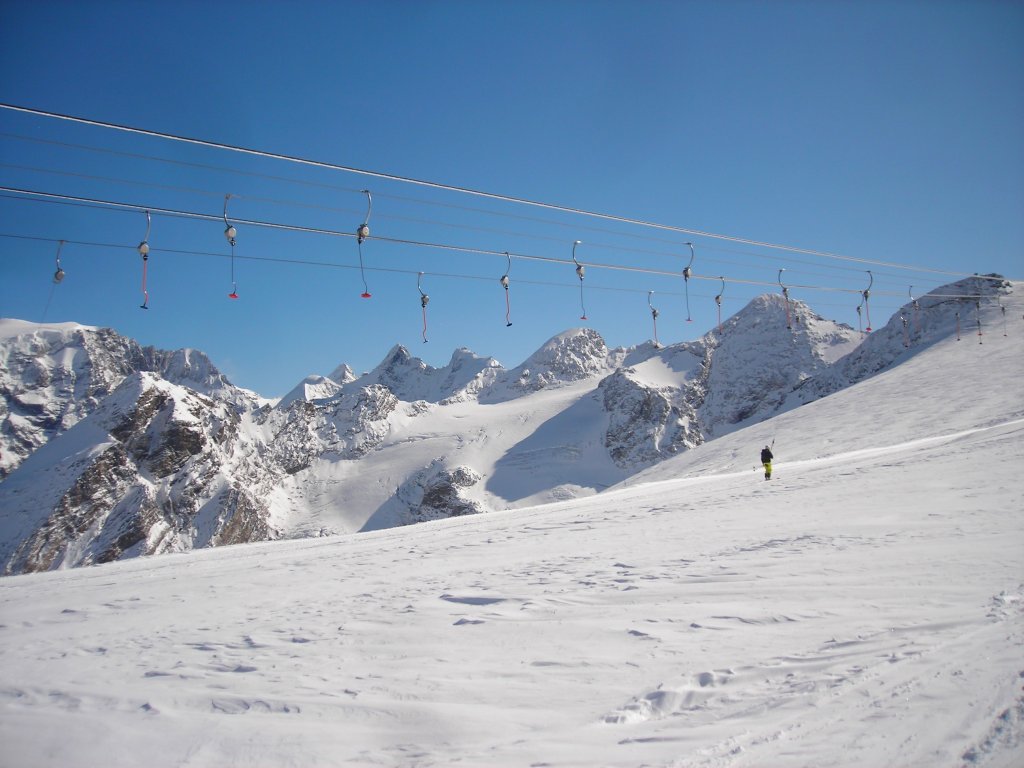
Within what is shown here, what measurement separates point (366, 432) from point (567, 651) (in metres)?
127

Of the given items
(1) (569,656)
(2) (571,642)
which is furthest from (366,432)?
(1) (569,656)

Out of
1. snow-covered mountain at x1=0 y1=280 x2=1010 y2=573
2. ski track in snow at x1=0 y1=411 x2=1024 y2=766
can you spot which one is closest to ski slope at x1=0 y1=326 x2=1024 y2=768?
ski track in snow at x1=0 y1=411 x2=1024 y2=766

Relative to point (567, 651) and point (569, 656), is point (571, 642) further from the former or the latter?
point (569, 656)

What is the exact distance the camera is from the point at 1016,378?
36438 millimetres

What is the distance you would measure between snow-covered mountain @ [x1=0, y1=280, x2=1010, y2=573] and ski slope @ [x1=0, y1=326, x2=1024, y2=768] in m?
27.5

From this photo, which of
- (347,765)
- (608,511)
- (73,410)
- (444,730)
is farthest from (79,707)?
(73,410)

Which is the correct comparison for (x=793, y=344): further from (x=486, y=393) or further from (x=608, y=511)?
(x=608, y=511)

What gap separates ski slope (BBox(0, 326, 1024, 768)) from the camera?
14.2 ft

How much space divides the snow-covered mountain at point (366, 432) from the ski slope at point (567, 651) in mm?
27518

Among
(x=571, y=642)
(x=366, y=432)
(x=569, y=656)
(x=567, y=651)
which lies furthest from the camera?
(x=366, y=432)

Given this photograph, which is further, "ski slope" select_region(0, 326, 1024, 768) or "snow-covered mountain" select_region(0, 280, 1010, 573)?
"snow-covered mountain" select_region(0, 280, 1010, 573)

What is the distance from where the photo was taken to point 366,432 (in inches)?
5030

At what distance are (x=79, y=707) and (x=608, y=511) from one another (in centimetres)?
1334

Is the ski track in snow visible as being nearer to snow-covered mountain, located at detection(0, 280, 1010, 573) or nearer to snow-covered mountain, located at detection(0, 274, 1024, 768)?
snow-covered mountain, located at detection(0, 274, 1024, 768)
